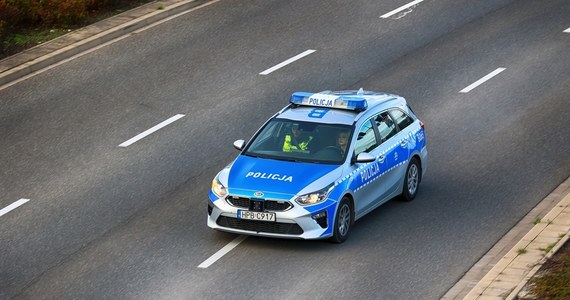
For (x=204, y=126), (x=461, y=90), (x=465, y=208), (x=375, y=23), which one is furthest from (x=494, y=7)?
(x=465, y=208)

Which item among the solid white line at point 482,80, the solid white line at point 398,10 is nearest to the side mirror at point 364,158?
the solid white line at point 482,80

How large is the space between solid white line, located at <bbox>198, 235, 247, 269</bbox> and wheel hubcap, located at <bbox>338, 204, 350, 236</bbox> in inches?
51.8

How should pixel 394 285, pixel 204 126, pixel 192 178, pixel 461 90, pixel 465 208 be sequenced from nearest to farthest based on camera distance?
pixel 394 285
pixel 465 208
pixel 192 178
pixel 204 126
pixel 461 90

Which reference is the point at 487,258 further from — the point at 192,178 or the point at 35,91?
the point at 35,91

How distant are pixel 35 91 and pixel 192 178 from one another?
5750 millimetres

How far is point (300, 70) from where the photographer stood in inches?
1006

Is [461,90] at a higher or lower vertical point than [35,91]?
lower

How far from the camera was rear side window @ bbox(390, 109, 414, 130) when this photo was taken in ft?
62.4

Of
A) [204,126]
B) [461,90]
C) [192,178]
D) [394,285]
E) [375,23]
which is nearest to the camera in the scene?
[394,285]

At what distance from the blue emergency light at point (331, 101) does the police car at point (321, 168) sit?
0.01m

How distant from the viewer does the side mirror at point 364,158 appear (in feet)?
57.1

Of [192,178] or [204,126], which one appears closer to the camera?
[192,178]

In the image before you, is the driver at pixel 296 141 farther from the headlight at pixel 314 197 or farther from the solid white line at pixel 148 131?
the solid white line at pixel 148 131

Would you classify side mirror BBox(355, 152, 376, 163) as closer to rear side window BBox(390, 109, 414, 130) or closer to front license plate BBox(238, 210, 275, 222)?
front license plate BBox(238, 210, 275, 222)
